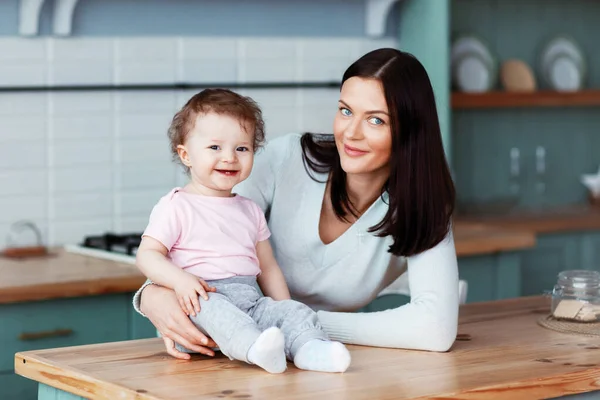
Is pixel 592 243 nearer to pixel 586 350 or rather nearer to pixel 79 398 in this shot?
pixel 586 350

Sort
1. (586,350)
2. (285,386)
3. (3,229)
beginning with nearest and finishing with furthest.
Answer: (285,386), (586,350), (3,229)

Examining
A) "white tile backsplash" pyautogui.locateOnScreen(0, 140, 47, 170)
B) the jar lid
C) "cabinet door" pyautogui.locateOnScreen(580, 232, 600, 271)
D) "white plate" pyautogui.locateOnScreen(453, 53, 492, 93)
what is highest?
"white plate" pyautogui.locateOnScreen(453, 53, 492, 93)

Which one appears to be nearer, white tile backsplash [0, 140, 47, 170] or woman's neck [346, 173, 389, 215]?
woman's neck [346, 173, 389, 215]

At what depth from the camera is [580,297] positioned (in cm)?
258

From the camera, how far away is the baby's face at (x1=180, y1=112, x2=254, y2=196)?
2.21m

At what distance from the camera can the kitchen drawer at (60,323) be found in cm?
322

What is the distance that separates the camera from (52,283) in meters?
3.22

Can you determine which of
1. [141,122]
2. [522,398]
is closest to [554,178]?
[141,122]

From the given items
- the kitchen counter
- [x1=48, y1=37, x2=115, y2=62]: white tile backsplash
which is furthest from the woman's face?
[x1=48, y1=37, x2=115, y2=62]: white tile backsplash

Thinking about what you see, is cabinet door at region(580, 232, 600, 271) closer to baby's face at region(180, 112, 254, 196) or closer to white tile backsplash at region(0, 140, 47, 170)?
white tile backsplash at region(0, 140, 47, 170)

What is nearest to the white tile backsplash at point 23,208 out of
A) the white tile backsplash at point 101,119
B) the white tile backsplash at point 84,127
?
the white tile backsplash at point 101,119

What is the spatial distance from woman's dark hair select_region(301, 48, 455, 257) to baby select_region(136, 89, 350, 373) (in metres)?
0.30

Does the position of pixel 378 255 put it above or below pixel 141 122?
below

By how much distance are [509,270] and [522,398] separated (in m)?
2.24
